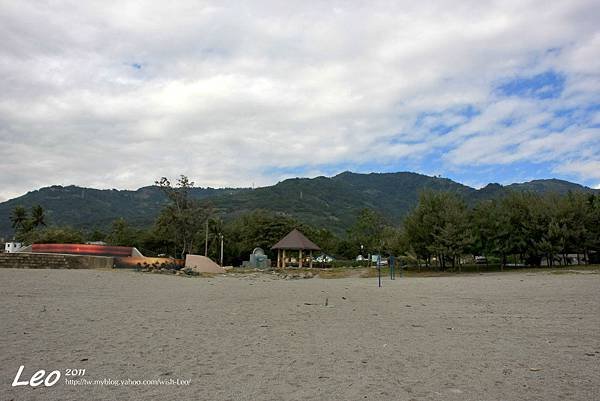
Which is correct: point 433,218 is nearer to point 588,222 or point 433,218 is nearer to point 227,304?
point 588,222

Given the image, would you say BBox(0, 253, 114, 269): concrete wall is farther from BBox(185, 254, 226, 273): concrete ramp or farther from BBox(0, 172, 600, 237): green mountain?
BBox(0, 172, 600, 237): green mountain

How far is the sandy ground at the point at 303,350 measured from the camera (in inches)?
165

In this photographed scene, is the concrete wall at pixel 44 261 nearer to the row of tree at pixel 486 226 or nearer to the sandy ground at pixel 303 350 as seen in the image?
the sandy ground at pixel 303 350

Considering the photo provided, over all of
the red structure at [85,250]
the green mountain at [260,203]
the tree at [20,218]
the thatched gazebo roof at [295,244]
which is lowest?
the red structure at [85,250]

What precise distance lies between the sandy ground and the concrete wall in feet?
50.5

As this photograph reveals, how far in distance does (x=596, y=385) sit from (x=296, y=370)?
9.79 feet

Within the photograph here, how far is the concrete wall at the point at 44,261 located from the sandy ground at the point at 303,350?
1538 cm

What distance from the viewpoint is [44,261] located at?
79.6 ft

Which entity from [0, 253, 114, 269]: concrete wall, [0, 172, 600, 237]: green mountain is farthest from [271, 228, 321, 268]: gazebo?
[0, 172, 600, 237]: green mountain

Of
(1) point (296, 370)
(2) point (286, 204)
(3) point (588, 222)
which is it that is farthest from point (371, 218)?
(2) point (286, 204)

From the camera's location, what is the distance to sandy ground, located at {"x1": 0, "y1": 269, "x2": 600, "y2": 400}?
4199 millimetres

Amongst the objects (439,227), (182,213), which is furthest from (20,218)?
(439,227)

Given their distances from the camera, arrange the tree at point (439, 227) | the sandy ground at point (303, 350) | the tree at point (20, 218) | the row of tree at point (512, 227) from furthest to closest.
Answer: the tree at point (20, 218) < the tree at point (439, 227) < the row of tree at point (512, 227) < the sandy ground at point (303, 350)

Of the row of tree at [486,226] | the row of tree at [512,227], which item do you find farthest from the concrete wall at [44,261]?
the row of tree at [512,227]
